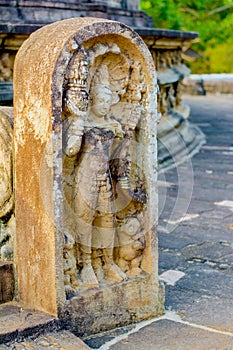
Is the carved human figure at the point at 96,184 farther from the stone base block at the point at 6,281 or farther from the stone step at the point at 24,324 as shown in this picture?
the stone base block at the point at 6,281

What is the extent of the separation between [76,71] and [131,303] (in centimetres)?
126

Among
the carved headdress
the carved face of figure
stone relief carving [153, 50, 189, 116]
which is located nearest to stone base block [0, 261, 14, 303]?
the carved face of figure

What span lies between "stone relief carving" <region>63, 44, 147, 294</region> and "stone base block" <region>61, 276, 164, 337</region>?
57mm

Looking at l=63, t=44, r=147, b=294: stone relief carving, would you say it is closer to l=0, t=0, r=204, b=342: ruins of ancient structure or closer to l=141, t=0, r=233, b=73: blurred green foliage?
l=0, t=0, r=204, b=342: ruins of ancient structure

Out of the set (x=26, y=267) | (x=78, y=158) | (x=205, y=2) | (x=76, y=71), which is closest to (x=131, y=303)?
(x=26, y=267)

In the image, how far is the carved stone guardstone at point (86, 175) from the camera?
3287 mm

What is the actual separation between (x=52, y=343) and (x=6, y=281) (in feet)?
1.68

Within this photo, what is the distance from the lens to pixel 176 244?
16.8ft

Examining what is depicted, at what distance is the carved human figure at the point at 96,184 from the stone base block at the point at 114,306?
0.07 meters

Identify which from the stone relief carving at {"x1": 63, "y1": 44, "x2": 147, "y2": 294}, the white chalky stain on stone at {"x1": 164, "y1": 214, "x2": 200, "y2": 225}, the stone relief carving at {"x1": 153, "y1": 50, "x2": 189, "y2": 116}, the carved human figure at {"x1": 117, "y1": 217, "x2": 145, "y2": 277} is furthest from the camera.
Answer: the stone relief carving at {"x1": 153, "y1": 50, "x2": 189, "y2": 116}

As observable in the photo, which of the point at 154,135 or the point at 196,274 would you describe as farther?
the point at 196,274

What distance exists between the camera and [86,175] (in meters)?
3.47

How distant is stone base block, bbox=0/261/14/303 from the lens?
359 cm

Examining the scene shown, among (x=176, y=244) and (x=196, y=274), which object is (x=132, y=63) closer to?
(x=196, y=274)
